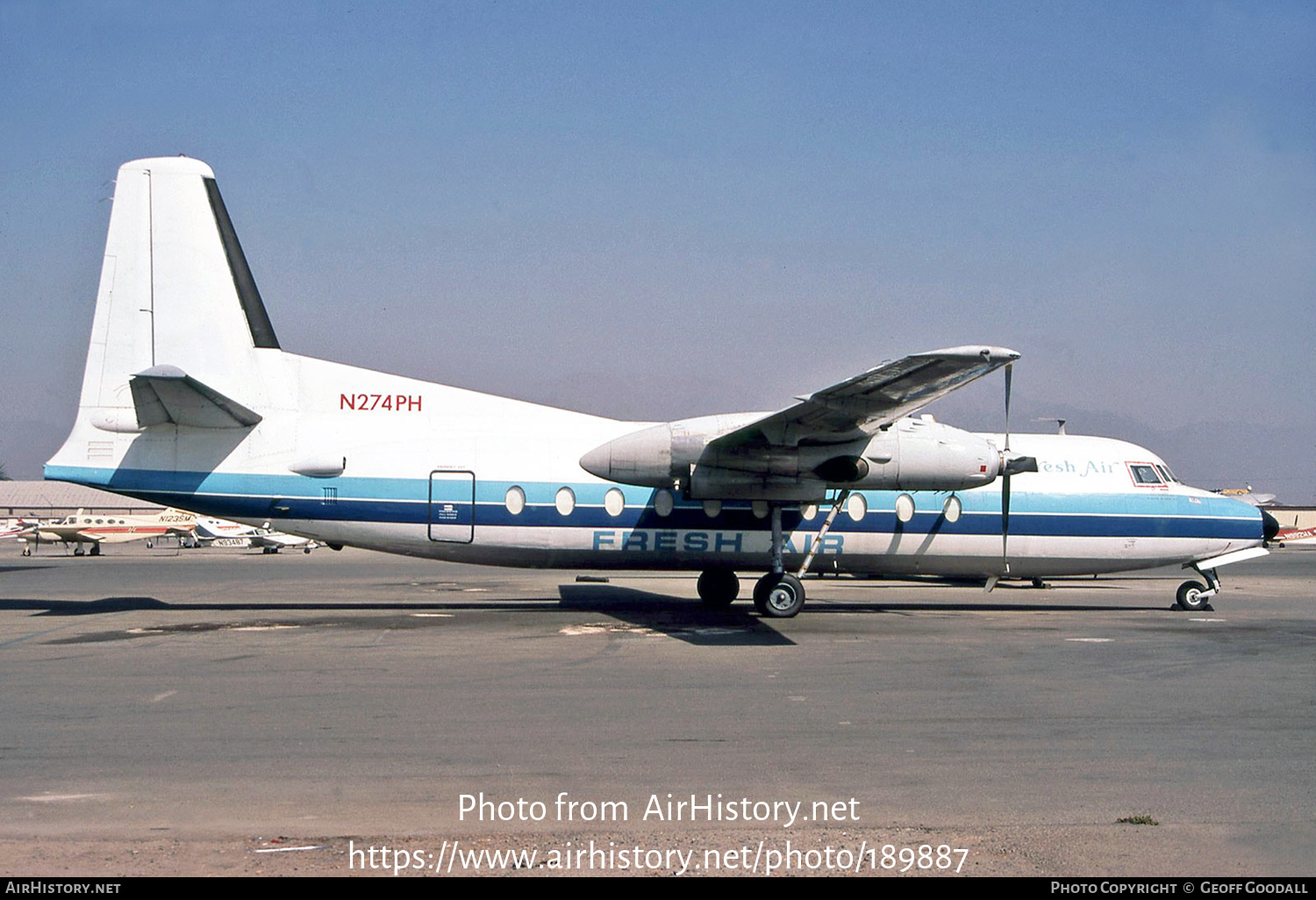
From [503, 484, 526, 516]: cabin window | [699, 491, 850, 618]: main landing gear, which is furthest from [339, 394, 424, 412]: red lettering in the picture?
[699, 491, 850, 618]: main landing gear

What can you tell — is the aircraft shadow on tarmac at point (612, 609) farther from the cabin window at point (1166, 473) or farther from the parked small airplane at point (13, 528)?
the parked small airplane at point (13, 528)

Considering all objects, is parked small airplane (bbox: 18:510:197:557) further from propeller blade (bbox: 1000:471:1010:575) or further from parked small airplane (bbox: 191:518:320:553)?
propeller blade (bbox: 1000:471:1010:575)

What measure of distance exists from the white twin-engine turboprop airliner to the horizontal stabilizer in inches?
1.4

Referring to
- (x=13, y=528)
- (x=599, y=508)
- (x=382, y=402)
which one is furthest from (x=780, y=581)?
(x=13, y=528)

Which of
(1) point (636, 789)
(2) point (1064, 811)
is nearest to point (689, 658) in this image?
(1) point (636, 789)

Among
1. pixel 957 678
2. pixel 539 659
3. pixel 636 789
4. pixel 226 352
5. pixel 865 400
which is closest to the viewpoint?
pixel 636 789

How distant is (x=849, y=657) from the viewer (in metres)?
12.1

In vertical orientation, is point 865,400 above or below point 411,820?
above

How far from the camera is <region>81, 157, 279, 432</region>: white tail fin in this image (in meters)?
15.7

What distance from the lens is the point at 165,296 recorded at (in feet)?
52.2

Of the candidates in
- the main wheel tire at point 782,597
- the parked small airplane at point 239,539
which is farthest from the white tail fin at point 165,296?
the parked small airplane at point 239,539

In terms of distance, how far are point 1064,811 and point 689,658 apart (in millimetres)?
6241

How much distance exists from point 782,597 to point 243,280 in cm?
995
